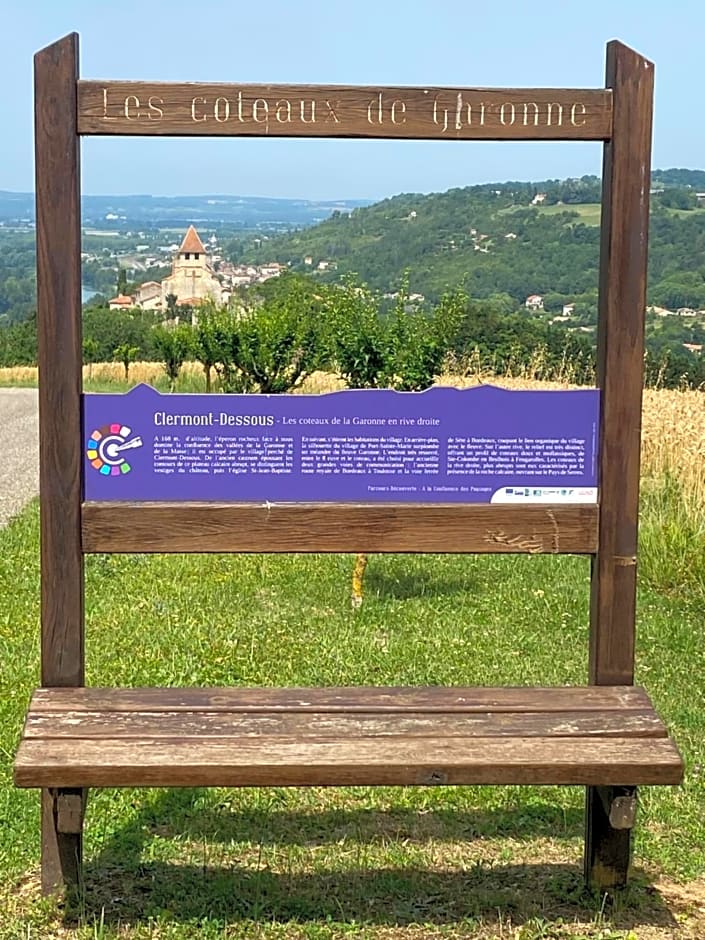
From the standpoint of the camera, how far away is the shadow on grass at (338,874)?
349 centimetres

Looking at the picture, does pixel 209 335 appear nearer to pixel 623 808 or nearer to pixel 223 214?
pixel 223 214

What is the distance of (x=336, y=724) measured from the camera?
130 inches

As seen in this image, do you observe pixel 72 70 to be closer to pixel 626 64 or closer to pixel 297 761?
pixel 626 64

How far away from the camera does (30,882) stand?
368 cm

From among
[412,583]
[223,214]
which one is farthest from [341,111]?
[412,583]

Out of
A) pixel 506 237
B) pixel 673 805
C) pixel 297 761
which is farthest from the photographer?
pixel 506 237

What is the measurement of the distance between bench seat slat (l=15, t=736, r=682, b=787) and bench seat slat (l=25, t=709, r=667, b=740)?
0.06 m

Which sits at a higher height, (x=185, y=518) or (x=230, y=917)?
(x=185, y=518)

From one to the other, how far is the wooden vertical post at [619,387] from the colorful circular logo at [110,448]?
1335mm

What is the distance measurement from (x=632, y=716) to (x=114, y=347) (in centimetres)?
2373

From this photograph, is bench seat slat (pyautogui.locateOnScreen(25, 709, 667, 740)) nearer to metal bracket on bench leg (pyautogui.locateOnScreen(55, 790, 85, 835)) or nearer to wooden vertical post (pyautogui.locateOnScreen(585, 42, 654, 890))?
metal bracket on bench leg (pyautogui.locateOnScreen(55, 790, 85, 835))

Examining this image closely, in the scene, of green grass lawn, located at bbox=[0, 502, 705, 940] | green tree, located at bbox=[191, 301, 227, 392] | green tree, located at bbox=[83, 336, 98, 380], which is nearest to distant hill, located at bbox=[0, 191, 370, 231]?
green grass lawn, located at bbox=[0, 502, 705, 940]

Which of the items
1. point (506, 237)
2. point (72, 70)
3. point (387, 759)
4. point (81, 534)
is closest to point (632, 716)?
point (387, 759)

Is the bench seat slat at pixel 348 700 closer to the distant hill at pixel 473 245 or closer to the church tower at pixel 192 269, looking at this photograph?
the distant hill at pixel 473 245
